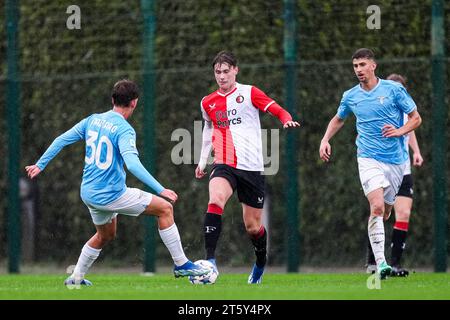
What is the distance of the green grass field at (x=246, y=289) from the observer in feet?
28.3

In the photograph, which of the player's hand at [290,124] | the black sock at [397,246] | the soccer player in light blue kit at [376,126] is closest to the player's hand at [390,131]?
the soccer player in light blue kit at [376,126]

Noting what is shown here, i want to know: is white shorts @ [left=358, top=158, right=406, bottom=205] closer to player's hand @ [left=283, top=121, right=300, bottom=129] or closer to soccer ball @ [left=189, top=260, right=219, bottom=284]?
player's hand @ [left=283, top=121, right=300, bottom=129]

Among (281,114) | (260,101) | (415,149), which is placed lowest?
(415,149)

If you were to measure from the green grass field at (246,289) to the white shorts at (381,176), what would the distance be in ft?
2.69

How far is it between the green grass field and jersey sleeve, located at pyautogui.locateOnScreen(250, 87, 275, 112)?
156 centimetres

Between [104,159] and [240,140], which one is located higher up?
[240,140]

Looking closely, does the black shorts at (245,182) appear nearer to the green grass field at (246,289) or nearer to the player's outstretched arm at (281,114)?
the player's outstretched arm at (281,114)

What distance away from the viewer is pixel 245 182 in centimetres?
1054

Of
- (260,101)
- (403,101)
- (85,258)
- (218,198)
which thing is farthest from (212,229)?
(403,101)

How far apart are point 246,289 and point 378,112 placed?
2.35m

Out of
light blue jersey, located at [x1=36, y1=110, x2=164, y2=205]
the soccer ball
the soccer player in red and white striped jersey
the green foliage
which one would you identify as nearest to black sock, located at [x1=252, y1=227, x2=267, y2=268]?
the soccer player in red and white striped jersey

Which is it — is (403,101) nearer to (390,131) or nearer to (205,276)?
(390,131)

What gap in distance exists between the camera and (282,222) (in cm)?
1330
